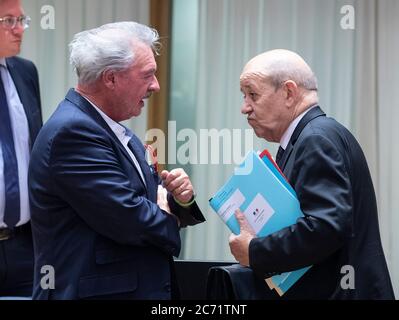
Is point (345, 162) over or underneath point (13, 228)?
over

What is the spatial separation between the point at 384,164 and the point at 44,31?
6.74 feet

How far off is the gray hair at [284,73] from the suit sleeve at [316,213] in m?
0.23

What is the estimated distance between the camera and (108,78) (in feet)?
5.91

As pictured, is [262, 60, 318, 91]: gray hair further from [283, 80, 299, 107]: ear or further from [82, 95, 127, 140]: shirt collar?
[82, 95, 127, 140]: shirt collar

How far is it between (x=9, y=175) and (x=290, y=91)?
0.88 metres

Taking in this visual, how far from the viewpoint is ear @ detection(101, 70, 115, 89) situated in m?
1.79

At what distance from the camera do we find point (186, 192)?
182 cm

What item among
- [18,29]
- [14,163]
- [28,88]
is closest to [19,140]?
[14,163]

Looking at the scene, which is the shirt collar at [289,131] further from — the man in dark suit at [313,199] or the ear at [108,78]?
the ear at [108,78]

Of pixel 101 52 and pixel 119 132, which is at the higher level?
pixel 101 52

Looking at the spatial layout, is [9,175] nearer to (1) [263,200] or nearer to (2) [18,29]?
→ (2) [18,29]

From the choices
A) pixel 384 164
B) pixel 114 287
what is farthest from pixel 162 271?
pixel 384 164

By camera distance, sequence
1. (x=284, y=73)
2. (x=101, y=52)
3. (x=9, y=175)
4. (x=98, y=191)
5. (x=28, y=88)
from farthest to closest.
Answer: (x=28, y=88), (x=9, y=175), (x=284, y=73), (x=101, y=52), (x=98, y=191)
